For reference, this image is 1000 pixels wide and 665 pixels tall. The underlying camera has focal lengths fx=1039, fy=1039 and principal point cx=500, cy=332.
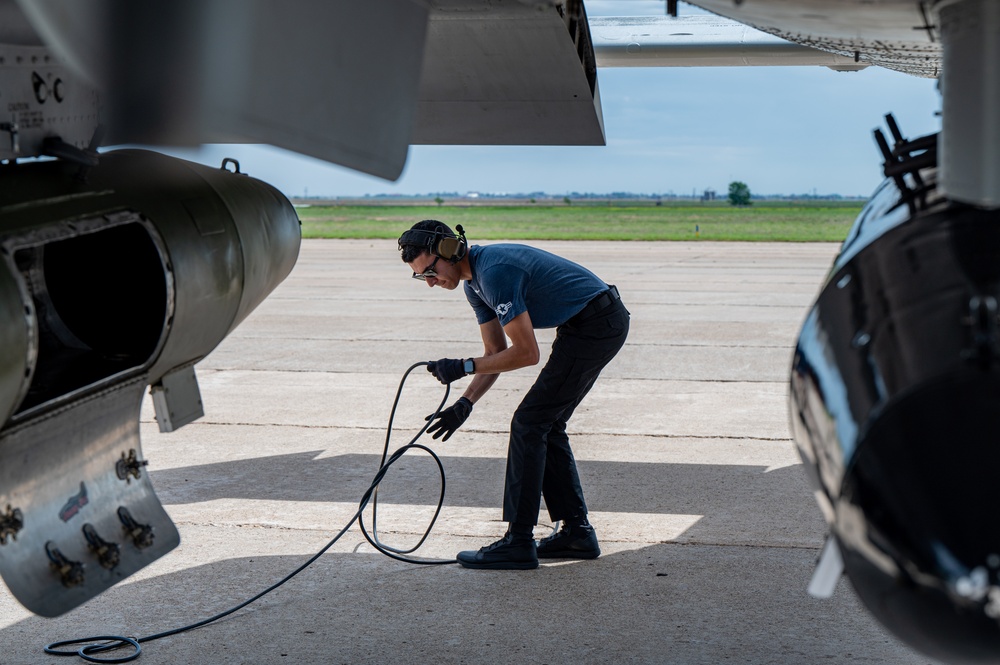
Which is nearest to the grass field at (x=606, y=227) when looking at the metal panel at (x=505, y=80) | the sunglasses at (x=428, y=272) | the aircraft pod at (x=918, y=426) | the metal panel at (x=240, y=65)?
the sunglasses at (x=428, y=272)

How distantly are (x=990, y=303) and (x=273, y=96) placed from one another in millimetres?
1353

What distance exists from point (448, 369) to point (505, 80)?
50.6 inches

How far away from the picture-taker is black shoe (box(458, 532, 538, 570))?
4395mm

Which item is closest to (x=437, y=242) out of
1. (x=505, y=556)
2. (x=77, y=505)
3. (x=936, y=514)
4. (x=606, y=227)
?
(x=505, y=556)

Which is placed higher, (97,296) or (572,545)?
(97,296)

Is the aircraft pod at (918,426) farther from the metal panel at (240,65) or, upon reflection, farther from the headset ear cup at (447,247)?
the headset ear cup at (447,247)

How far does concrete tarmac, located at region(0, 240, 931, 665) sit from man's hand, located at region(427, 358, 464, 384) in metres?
0.80

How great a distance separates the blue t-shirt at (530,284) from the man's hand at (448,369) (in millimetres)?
263

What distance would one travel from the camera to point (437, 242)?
429 cm

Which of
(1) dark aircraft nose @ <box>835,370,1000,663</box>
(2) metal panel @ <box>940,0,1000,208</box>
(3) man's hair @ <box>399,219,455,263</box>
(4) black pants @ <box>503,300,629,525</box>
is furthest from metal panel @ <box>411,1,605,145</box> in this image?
(1) dark aircraft nose @ <box>835,370,1000,663</box>

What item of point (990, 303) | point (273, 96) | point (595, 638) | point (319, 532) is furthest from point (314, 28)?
point (319, 532)

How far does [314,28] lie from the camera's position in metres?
1.99

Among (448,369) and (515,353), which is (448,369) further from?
(515,353)

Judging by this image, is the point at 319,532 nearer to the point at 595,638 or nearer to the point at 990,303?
the point at 595,638
